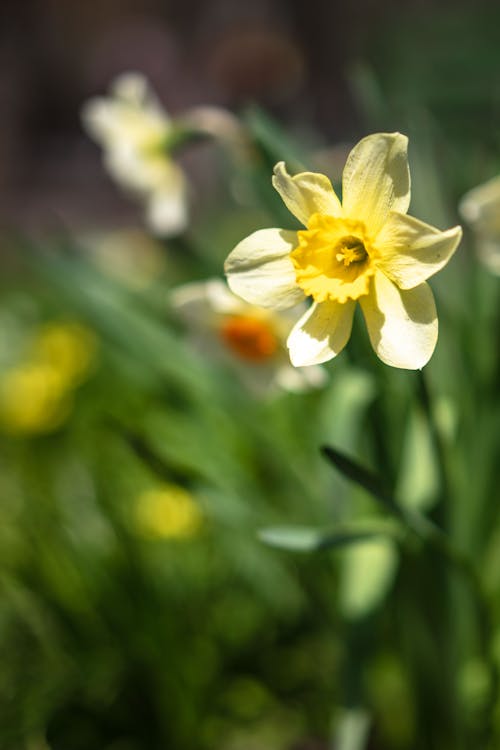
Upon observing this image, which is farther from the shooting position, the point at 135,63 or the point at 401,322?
the point at 135,63

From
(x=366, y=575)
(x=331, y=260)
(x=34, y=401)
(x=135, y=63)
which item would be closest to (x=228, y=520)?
(x=366, y=575)

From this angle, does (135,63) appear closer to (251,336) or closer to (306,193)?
(251,336)

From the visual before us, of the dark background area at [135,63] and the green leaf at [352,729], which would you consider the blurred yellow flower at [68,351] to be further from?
the dark background area at [135,63]

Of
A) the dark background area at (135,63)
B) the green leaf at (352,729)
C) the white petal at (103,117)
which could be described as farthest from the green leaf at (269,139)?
the dark background area at (135,63)

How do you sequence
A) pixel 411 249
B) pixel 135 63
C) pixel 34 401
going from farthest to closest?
1. pixel 135 63
2. pixel 34 401
3. pixel 411 249

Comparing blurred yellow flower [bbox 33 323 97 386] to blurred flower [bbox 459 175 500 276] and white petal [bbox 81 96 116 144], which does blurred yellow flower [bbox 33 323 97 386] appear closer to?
white petal [bbox 81 96 116 144]

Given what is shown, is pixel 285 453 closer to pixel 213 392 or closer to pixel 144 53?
pixel 213 392
